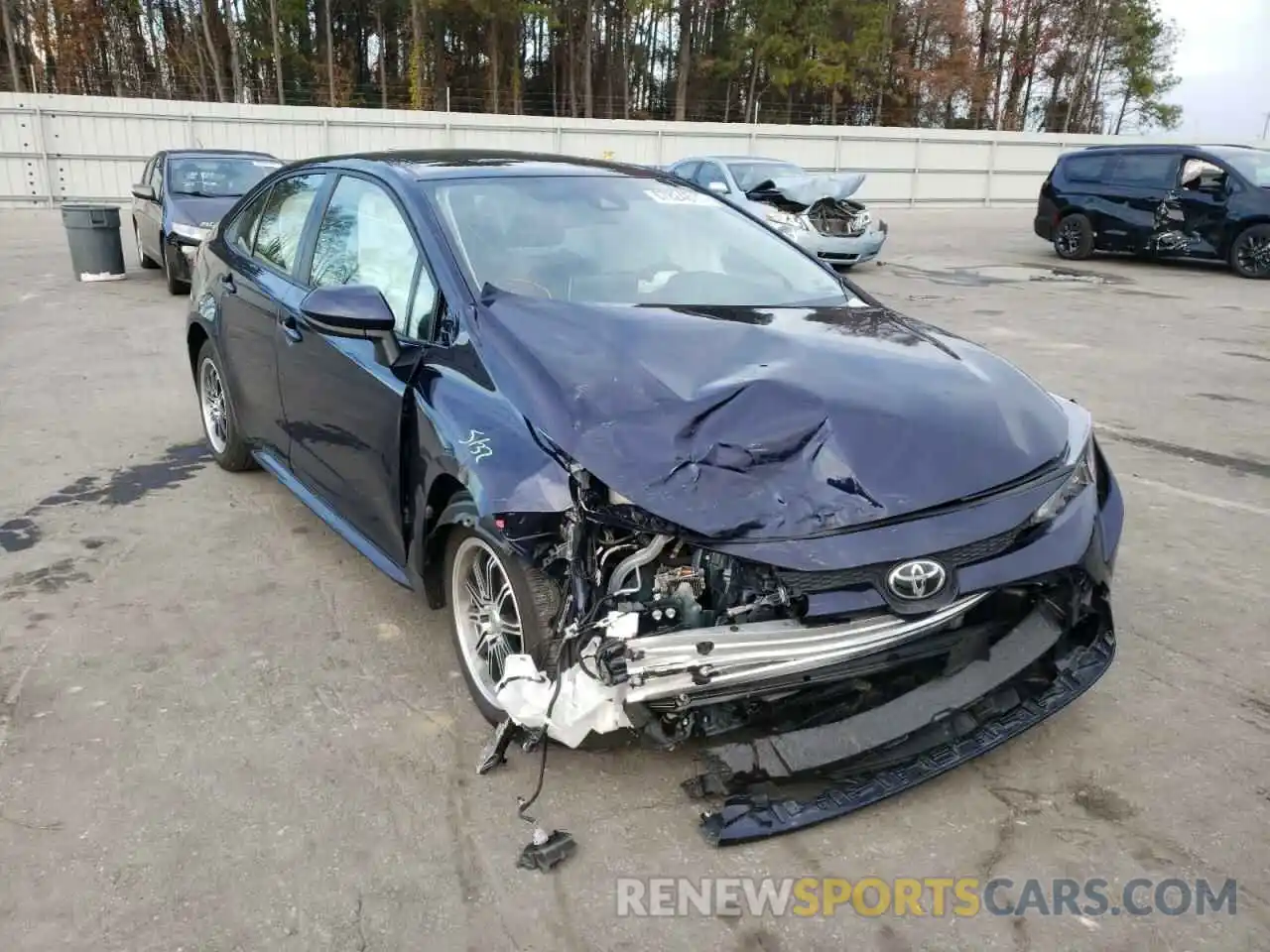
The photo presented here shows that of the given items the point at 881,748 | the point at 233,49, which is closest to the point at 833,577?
the point at 881,748

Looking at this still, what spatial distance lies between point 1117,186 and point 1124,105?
4594 centimetres

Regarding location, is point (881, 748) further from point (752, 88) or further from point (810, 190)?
point (752, 88)

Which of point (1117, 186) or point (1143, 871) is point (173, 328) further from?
point (1117, 186)

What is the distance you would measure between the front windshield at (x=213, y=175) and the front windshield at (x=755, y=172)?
7.06 meters

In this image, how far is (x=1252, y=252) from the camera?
45.8 feet

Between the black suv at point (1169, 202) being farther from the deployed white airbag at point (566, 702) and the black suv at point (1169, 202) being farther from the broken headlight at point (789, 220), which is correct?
the deployed white airbag at point (566, 702)

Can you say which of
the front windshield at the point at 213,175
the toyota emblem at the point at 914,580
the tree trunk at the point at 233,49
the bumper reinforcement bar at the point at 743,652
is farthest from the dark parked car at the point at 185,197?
the tree trunk at the point at 233,49

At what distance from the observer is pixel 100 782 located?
288cm

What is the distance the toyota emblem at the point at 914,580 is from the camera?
2.47m

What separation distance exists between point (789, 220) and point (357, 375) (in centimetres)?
1164

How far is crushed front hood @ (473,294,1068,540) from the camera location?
2559 mm

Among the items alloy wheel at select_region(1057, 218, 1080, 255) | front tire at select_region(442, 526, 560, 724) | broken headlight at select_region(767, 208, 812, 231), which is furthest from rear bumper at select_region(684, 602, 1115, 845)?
alloy wheel at select_region(1057, 218, 1080, 255)

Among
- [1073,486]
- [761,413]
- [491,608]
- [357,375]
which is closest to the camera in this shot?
[761,413]

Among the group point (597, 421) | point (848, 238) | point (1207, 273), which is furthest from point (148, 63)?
point (597, 421)
